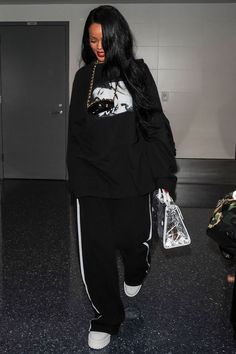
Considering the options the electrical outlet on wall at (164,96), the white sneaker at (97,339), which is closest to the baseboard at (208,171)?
the electrical outlet on wall at (164,96)

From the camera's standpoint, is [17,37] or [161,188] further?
[17,37]

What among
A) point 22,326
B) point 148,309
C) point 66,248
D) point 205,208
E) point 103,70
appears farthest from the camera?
point 205,208

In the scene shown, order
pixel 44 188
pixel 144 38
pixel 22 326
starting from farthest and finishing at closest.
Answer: pixel 144 38, pixel 44 188, pixel 22 326

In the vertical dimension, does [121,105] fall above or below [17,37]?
below

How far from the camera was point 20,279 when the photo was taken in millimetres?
2189

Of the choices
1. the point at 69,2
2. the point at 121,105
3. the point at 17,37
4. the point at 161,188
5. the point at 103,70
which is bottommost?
the point at 161,188

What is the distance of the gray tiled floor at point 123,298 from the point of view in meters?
1.58

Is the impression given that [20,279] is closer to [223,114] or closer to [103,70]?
[103,70]

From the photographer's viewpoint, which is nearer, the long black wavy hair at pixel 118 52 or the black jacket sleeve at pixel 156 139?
the long black wavy hair at pixel 118 52

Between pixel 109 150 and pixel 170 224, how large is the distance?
38 cm

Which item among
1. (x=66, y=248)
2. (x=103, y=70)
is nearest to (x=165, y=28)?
(x=66, y=248)

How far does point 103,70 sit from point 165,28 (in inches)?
162

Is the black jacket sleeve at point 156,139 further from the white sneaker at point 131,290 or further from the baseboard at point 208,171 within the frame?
the baseboard at point 208,171

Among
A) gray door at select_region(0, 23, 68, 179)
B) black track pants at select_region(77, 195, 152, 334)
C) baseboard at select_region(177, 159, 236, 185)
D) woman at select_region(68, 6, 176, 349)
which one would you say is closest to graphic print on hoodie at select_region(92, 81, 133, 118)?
woman at select_region(68, 6, 176, 349)
